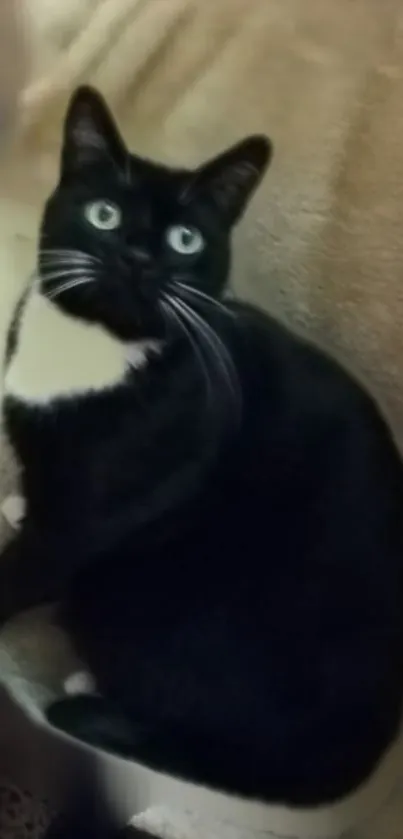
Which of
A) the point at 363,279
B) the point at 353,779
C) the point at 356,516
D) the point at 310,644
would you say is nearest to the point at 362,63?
the point at 363,279

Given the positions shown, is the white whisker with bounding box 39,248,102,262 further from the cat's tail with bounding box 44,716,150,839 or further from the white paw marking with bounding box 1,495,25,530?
the cat's tail with bounding box 44,716,150,839

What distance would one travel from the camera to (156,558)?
0.90m

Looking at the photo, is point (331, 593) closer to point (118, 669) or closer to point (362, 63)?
point (118, 669)

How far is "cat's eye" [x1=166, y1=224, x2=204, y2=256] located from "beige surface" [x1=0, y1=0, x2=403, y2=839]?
0.19 m

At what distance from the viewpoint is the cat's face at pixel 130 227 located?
83 cm

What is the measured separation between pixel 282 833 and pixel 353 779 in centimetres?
8

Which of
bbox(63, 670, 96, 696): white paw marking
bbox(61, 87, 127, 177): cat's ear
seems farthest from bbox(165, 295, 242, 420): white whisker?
bbox(63, 670, 96, 696): white paw marking

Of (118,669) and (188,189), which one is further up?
(188,189)

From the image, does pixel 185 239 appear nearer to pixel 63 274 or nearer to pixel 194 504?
pixel 63 274

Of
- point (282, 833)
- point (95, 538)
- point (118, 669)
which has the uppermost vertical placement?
point (95, 538)

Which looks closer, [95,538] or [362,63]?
[95,538]

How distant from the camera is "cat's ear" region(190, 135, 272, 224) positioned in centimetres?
84

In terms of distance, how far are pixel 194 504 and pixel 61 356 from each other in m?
0.17

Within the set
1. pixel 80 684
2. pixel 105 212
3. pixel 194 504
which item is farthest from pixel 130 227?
pixel 80 684
